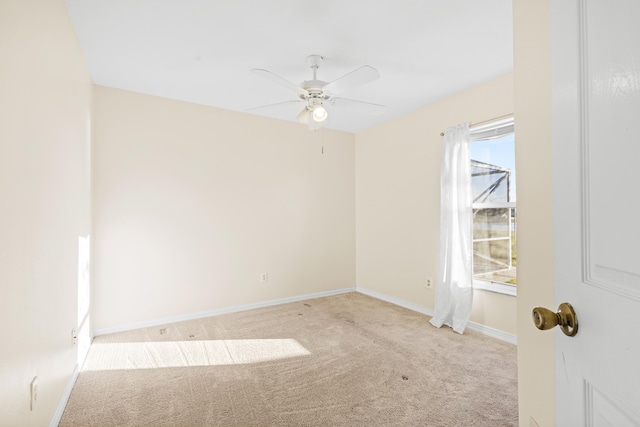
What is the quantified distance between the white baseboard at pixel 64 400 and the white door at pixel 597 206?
8.01 ft

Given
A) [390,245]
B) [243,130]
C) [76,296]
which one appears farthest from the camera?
[390,245]

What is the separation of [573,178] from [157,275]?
12.3ft

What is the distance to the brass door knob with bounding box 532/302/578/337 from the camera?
0.67 m

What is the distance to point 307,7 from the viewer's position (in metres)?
2.03

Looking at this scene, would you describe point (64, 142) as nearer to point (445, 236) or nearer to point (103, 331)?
point (103, 331)

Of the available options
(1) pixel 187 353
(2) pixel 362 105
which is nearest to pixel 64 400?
(1) pixel 187 353

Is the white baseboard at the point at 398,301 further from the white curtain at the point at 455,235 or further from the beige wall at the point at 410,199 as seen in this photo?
the white curtain at the point at 455,235

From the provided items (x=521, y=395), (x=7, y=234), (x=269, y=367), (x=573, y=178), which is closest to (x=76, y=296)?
(x=7, y=234)

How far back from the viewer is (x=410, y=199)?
401cm

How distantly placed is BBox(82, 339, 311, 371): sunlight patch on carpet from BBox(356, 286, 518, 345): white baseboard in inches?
67.2

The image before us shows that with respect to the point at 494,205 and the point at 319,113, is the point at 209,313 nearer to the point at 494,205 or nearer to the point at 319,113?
the point at 319,113

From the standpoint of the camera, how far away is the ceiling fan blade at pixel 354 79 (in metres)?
2.15

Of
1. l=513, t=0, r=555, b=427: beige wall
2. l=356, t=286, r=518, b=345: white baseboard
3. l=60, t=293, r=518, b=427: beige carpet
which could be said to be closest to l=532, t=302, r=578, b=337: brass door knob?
l=513, t=0, r=555, b=427: beige wall

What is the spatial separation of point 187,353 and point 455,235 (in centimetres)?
286
